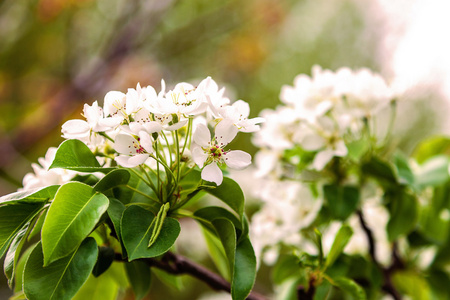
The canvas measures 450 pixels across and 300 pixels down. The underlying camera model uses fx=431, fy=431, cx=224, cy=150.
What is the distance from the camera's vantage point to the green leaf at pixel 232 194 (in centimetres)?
55

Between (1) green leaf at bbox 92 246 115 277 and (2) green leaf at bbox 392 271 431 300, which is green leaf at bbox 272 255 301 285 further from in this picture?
(1) green leaf at bbox 92 246 115 277

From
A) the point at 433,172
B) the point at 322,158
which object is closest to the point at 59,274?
the point at 322,158

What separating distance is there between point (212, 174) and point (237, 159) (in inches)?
1.8

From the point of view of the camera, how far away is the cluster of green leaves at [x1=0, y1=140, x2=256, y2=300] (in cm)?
46

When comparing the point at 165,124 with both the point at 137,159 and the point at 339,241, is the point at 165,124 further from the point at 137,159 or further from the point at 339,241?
the point at 339,241

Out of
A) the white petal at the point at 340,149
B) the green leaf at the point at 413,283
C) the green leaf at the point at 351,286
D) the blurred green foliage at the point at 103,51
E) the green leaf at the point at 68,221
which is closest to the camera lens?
the green leaf at the point at 68,221

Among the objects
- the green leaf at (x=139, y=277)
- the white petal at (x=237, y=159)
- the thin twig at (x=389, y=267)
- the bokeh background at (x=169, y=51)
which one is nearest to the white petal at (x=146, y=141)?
the white petal at (x=237, y=159)

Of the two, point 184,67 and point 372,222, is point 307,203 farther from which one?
point 184,67

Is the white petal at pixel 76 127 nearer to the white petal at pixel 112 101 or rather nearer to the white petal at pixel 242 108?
the white petal at pixel 112 101

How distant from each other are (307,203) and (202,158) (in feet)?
1.40

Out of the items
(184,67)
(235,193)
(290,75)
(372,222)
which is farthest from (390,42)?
(235,193)

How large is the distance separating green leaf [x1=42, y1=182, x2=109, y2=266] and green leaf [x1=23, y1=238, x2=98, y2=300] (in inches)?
1.1

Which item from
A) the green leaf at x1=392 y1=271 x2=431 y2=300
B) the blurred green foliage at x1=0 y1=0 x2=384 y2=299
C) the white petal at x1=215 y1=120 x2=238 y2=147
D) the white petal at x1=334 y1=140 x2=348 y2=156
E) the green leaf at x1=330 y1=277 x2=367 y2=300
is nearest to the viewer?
the white petal at x1=215 y1=120 x2=238 y2=147

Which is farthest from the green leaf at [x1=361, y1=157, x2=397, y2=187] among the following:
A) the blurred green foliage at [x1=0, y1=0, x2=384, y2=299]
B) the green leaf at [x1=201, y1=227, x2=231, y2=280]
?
the blurred green foliage at [x1=0, y1=0, x2=384, y2=299]
